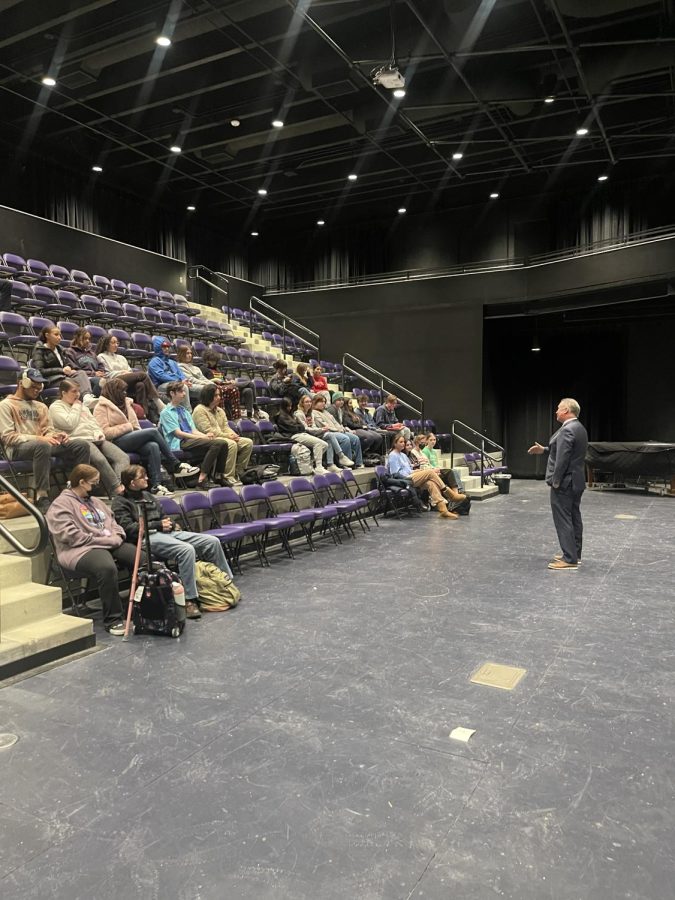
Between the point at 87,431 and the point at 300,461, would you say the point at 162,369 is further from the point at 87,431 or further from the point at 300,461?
the point at 87,431

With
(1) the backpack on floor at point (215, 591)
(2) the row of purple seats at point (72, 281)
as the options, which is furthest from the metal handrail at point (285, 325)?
(1) the backpack on floor at point (215, 591)

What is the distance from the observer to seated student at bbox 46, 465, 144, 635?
417cm

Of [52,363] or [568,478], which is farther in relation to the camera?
[52,363]

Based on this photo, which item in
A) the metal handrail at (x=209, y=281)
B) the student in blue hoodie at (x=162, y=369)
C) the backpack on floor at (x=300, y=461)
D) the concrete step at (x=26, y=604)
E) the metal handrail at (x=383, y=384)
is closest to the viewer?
the concrete step at (x=26, y=604)

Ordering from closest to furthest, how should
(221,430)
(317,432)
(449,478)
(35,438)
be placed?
(35,438) < (221,430) < (317,432) < (449,478)

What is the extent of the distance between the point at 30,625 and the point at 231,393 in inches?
173

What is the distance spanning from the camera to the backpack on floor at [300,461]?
826 cm

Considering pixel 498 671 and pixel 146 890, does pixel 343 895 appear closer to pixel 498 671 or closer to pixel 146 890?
pixel 146 890

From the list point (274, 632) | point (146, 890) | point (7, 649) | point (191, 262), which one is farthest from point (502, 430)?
point (146, 890)

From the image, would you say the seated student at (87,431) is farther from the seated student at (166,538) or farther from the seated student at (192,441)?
the seated student at (192,441)

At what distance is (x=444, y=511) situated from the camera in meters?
9.16

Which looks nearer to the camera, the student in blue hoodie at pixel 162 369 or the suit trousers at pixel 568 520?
the suit trousers at pixel 568 520

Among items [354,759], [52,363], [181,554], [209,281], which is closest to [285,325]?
[209,281]

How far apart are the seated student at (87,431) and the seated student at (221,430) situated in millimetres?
1392
